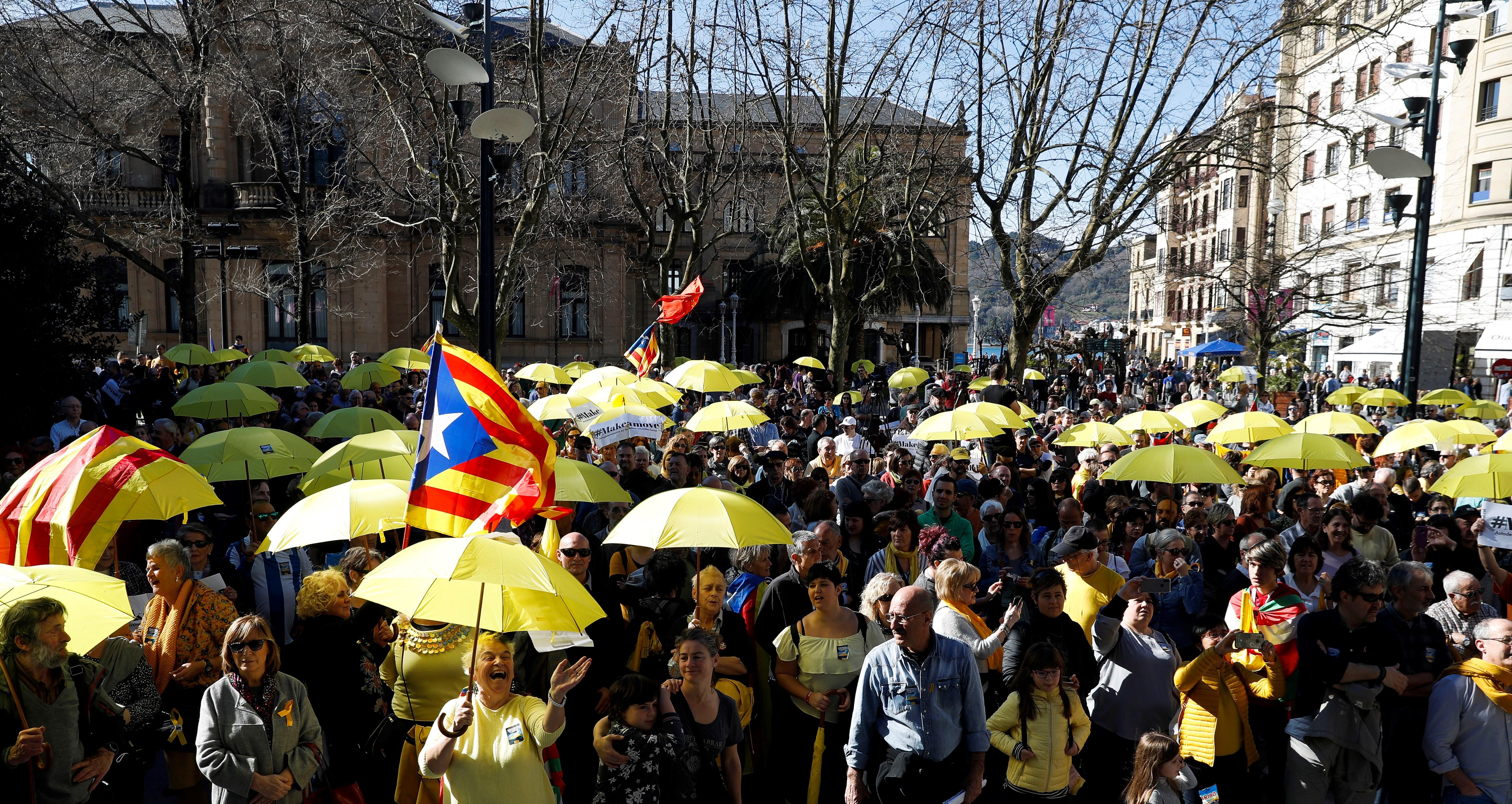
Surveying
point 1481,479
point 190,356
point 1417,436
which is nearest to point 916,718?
point 1481,479

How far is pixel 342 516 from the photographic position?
20.8 feet

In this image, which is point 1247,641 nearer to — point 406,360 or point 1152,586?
point 1152,586

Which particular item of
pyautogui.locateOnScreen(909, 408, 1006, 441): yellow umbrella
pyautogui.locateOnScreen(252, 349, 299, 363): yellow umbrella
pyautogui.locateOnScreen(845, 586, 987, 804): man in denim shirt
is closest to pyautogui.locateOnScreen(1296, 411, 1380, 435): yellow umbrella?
pyautogui.locateOnScreen(909, 408, 1006, 441): yellow umbrella

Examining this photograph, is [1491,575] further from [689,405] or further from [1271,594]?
[689,405]

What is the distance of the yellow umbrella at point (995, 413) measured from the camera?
35.9 feet

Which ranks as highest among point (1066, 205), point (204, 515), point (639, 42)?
point (639, 42)

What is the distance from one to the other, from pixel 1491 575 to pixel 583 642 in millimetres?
6174

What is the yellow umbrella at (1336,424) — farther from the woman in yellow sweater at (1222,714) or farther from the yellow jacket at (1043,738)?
the yellow jacket at (1043,738)

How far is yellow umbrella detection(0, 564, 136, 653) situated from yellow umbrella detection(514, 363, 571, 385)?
1200cm

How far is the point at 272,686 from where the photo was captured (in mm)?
4621

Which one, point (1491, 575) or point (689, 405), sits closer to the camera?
point (1491, 575)

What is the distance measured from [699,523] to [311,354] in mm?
16867

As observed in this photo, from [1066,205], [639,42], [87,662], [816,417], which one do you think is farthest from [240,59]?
[87,662]

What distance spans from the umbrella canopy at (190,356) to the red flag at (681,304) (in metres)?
7.92
